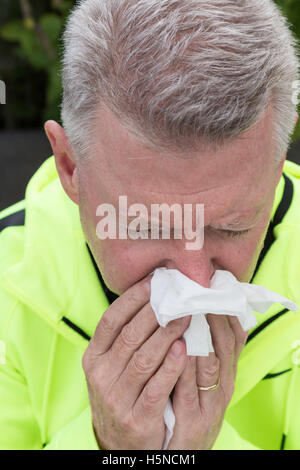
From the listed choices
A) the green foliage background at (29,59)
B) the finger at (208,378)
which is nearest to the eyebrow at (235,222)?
the finger at (208,378)

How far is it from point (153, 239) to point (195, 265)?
0.41 ft

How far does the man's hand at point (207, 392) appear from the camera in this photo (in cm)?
174

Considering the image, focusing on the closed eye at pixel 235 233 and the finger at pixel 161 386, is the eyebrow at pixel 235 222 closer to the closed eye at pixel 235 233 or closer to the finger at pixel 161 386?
the closed eye at pixel 235 233

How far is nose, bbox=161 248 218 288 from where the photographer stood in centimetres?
161

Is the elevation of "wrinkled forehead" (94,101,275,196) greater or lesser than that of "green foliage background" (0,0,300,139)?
greater

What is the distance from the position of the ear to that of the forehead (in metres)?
0.22

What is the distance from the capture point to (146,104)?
147 centimetres

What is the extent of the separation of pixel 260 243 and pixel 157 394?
488 millimetres

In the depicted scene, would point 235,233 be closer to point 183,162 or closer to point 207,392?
point 183,162

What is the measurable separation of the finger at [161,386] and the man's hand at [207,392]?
0.05m

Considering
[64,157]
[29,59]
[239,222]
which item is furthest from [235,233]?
[29,59]

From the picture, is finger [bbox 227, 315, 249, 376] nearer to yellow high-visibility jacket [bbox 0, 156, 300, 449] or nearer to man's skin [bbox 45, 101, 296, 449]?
man's skin [bbox 45, 101, 296, 449]

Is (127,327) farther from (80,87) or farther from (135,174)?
(80,87)

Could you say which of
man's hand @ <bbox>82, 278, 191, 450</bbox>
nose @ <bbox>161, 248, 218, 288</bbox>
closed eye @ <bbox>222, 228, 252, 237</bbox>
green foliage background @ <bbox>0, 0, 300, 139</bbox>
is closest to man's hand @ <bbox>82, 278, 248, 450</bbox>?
man's hand @ <bbox>82, 278, 191, 450</bbox>
